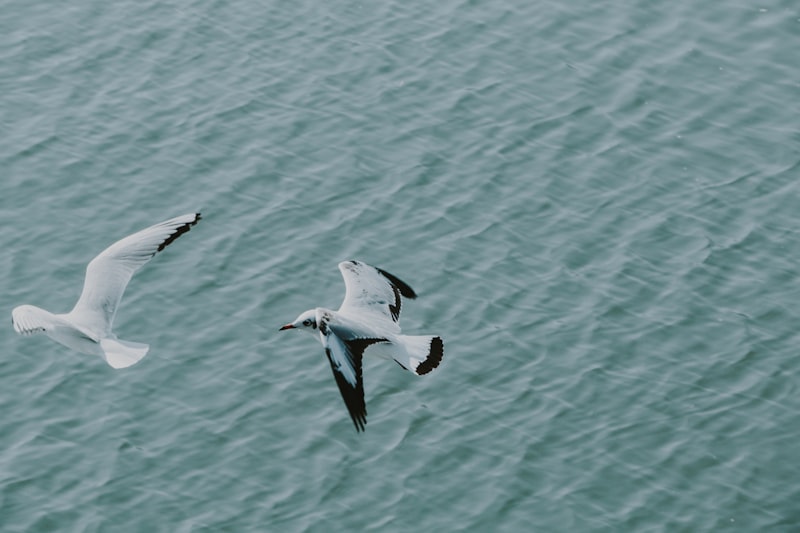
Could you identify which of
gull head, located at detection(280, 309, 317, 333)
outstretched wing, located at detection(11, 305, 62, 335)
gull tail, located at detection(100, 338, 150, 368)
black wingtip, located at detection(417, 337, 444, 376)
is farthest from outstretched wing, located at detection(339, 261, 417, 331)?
outstretched wing, located at detection(11, 305, 62, 335)

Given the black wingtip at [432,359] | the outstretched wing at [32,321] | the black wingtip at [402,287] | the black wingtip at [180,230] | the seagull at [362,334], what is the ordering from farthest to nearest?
the black wingtip at [402,287] → the black wingtip at [180,230] → the outstretched wing at [32,321] → the black wingtip at [432,359] → the seagull at [362,334]

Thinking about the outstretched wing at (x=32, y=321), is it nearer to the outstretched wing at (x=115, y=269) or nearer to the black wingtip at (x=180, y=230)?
the outstretched wing at (x=115, y=269)

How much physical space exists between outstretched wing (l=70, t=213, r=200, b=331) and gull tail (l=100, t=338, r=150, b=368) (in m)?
0.64

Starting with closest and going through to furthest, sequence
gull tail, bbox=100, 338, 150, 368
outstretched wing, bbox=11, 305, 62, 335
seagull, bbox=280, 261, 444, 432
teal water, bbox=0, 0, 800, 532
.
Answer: seagull, bbox=280, 261, 444, 432
gull tail, bbox=100, 338, 150, 368
outstretched wing, bbox=11, 305, 62, 335
teal water, bbox=0, 0, 800, 532

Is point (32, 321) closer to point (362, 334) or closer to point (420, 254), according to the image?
point (362, 334)

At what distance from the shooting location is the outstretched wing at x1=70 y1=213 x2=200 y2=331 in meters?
20.5

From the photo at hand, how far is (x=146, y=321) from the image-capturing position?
25344mm

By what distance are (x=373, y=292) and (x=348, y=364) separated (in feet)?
8.28

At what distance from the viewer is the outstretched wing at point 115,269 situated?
2053cm

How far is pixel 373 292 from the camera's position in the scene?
20.9 metres

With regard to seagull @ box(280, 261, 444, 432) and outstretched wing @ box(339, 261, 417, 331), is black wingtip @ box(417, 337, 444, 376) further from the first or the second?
outstretched wing @ box(339, 261, 417, 331)

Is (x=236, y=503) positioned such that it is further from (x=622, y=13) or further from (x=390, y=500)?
(x=622, y=13)

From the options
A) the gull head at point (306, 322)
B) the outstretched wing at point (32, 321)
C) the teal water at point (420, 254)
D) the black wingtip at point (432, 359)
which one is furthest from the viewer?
the teal water at point (420, 254)

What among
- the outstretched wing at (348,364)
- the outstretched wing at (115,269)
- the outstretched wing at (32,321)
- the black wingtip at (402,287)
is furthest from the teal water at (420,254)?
the outstretched wing at (348,364)
